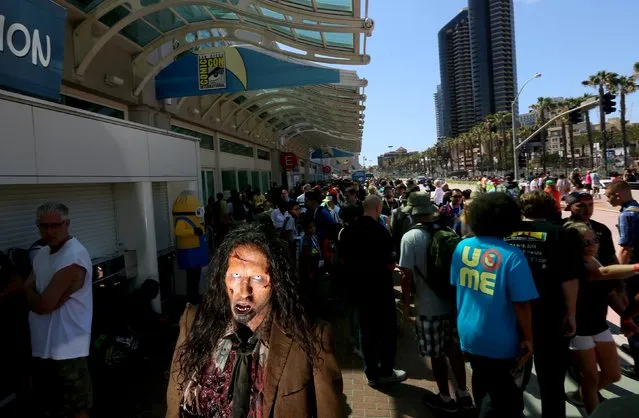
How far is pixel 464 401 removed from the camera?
3547mm

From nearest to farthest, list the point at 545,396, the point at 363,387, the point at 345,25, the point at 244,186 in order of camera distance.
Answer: the point at 545,396 < the point at 363,387 < the point at 345,25 < the point at 244,186

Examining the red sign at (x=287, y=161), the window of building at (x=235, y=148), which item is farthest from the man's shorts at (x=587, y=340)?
the red sign at (x=287, y=161)

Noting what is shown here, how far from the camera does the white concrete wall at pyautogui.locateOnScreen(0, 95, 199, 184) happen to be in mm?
3209

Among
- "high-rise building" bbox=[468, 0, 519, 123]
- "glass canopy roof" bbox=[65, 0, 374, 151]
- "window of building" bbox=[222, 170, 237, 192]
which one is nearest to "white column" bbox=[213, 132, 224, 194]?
"window of building" bbox=[222, 170, 237, 192]

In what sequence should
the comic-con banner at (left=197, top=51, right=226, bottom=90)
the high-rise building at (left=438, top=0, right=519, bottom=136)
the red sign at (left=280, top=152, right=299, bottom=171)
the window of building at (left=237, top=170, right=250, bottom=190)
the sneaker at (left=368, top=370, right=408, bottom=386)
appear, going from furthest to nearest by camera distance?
the high-rise building at (left=438, top=0, right=519, bottom=136) → the red sign at (left=280, top=152, right=299, bottom=171) → the window of building at (left=237, top=170, right=250, bottom=190) → the comic-con banner at (left=197, top=51, right=226, bottom=90) → the sneaker at (left=368, top=370, right=408, bottom=386)

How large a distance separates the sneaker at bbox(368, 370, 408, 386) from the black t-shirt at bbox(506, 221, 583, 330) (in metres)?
1.71

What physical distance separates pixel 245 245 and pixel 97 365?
9.93 ft

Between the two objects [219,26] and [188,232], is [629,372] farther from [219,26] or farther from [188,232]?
[219,26]

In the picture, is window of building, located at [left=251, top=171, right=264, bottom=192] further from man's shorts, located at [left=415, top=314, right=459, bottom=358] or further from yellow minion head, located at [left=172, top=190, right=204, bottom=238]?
man's shorts, located at [left=415, top=314, right=459, bottom=358]

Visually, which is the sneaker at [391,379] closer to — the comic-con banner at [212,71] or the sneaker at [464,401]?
the sneaker at [464,401]

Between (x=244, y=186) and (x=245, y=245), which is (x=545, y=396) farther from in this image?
(x=244, y=186)

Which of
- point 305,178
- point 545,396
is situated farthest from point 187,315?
point 305,178

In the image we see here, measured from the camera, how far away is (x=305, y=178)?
140 feet

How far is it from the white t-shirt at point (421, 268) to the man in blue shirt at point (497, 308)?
700 mm
